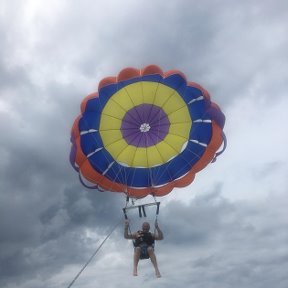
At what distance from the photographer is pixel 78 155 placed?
13.6 meters

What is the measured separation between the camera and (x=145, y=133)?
14039 millimetres

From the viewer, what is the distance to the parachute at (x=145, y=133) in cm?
1323

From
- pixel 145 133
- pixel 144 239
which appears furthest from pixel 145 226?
pixel 145 133

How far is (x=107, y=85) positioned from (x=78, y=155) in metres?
2.52

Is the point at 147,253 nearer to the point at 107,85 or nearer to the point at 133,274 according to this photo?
the point at 133,274

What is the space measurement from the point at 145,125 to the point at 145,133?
0.32 m

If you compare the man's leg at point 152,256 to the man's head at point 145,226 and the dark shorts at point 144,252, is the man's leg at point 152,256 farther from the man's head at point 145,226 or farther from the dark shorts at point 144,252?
the man's head at point 145,226

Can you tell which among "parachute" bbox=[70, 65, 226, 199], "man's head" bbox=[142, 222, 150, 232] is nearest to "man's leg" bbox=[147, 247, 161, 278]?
"man's head" bbox=[142, 222, 150, 232]

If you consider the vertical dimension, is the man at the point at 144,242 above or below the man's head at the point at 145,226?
below

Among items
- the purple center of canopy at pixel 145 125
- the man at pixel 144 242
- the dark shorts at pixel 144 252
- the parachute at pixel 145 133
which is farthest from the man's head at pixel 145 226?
the purple center of canopy at pixel 145 125

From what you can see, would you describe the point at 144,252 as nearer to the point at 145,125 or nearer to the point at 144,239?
the point at 144,239

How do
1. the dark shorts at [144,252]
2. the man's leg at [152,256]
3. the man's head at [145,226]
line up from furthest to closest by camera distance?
the man's head at [145,226], the dark shorts at [144,252], the man's leg at [152,256]

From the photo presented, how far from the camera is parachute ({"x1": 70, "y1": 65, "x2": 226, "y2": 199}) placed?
43.4ft

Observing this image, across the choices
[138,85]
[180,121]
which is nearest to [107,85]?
[138,85]
